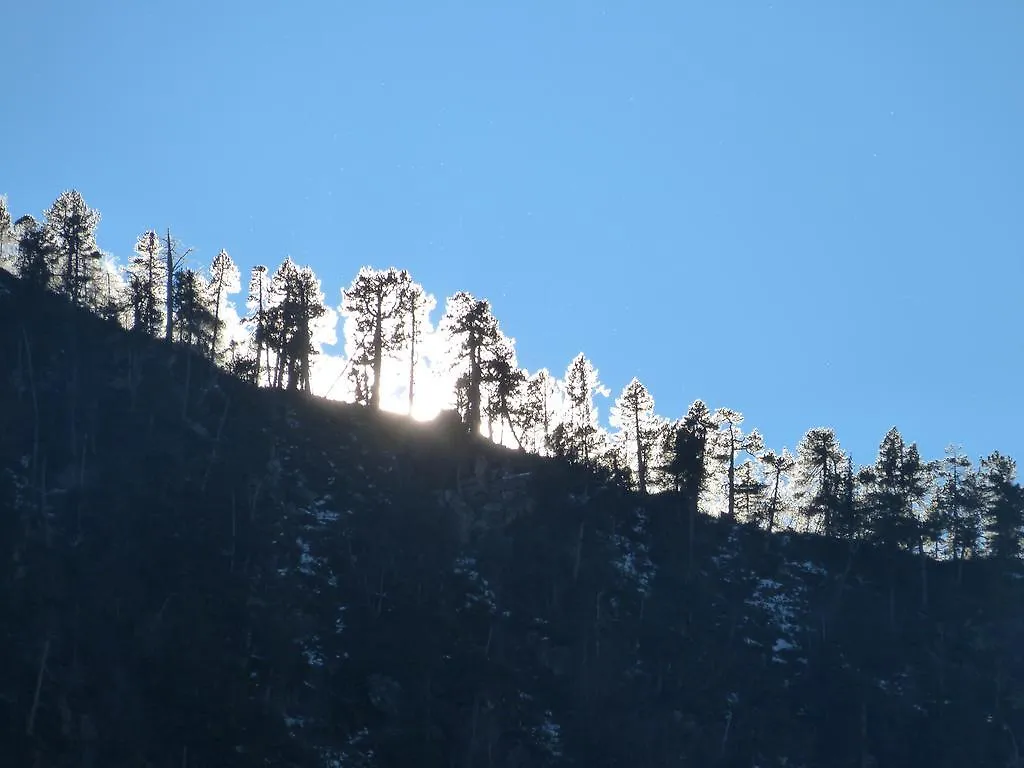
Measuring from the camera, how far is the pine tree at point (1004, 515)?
7281 cm

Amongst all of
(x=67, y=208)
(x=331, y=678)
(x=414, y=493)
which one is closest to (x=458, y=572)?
(x=414, y=493)

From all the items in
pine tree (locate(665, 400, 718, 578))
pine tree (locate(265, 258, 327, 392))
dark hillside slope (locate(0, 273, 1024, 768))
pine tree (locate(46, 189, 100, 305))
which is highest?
pine tree (locate(46, 189, 100, 305))

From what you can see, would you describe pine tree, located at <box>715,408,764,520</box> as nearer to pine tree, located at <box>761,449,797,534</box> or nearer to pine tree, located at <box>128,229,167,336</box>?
pine tree, located at <box>761,449,797,534</box>

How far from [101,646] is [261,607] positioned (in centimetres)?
776

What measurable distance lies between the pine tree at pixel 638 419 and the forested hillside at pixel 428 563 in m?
0.24

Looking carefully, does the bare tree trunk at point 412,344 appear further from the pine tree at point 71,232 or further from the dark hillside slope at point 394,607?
the pine tree at point 71,232

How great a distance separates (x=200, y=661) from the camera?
151ft

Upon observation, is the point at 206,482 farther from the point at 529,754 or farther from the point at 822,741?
the point at 822,741

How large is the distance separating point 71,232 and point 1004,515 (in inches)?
2753

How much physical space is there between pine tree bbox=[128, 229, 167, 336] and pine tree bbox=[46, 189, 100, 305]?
3723mm

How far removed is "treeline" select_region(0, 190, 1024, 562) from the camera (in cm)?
7094

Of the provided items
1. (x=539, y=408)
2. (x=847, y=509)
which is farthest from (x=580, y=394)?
(x=847, y=509)

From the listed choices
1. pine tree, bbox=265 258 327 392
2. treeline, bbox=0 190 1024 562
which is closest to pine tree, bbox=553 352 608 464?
treeline, bbox=0 190 1024 562

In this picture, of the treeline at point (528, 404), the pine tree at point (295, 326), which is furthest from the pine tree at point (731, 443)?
the pine tree at point (295, 326)
